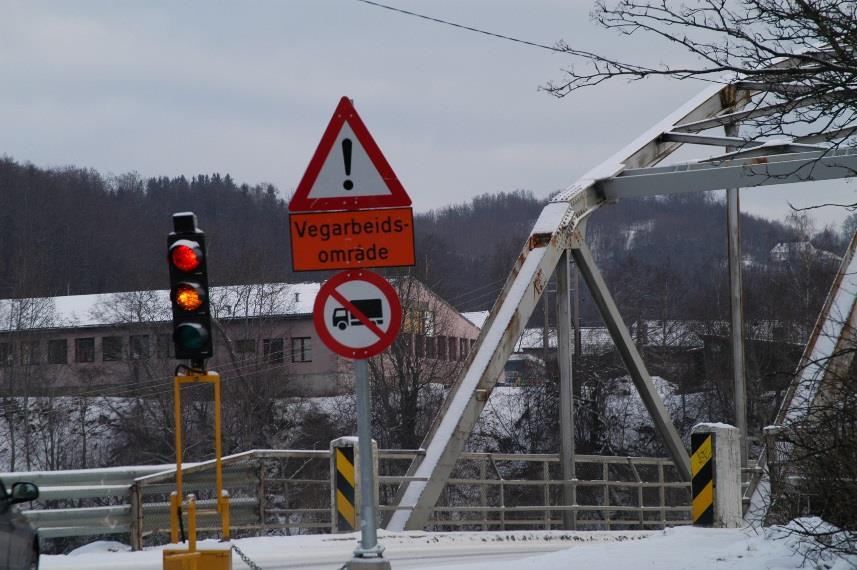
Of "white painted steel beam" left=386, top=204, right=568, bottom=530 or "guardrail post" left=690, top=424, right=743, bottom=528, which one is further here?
"white painted steel beam" left=386, top=204, right=568, bottom=530

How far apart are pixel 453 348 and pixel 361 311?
220ft

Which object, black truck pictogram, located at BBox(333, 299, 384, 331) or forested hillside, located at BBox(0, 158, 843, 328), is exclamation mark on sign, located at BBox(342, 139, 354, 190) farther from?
forested hillside, located at BBox(0, 158, 843, 328)

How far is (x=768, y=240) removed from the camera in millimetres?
115188

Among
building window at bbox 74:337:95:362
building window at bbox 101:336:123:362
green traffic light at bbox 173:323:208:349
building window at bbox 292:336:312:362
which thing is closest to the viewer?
green traffic light at bbox 173:323:208:349

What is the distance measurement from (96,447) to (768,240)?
72649 mm

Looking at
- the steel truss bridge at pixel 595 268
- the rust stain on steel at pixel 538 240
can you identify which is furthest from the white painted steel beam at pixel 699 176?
the rust stain on steel at pixel 538 240

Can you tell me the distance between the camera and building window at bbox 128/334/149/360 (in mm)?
67938

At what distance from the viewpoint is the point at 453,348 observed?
7394 centimetres

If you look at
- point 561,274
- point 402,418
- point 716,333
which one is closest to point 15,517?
point 561,274

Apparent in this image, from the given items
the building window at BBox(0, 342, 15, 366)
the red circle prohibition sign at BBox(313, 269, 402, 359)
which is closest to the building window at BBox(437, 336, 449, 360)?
the building window at BBox(0, 342, 15, 366)

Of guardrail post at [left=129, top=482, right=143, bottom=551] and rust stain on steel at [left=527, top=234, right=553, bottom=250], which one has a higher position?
rust stain on steel at [left=527, top=234, right=553, bottom=250]

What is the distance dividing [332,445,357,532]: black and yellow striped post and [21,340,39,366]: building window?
57656 millimetres

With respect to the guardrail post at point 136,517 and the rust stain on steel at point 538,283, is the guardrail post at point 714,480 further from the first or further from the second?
the guardrail post at point 136,517

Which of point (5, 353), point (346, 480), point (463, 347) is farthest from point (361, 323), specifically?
point (463, 347)
